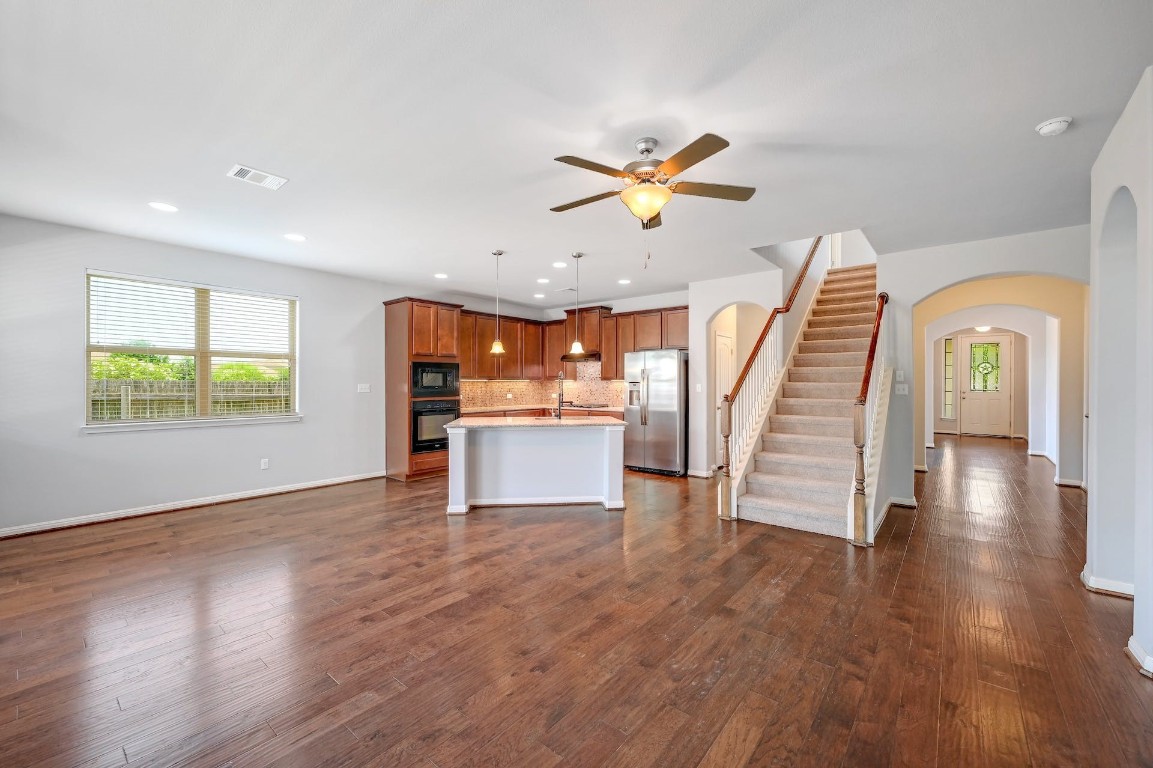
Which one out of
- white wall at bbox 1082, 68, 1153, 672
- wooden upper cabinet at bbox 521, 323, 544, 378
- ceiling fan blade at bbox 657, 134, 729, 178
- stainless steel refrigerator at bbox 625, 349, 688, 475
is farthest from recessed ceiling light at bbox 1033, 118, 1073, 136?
wooden upper cabinet at bbox 521, 323, 544, 378

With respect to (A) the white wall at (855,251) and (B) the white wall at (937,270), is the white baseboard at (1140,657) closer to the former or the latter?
(B) the white wall at (937,270)

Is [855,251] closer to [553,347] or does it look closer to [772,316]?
[772,316]

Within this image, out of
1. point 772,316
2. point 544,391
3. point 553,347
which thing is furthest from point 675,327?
point 544,391

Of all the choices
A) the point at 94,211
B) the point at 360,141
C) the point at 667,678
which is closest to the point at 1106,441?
the point at 667,678

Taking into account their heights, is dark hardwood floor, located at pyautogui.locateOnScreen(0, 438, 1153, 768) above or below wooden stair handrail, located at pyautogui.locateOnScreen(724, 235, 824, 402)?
below

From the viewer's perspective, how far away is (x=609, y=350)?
25.7ft

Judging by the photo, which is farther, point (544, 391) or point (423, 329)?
point (544, 391)

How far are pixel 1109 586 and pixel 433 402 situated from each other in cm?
649

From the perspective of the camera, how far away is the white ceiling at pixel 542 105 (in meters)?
1.88

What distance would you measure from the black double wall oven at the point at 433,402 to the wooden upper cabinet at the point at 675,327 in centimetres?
312

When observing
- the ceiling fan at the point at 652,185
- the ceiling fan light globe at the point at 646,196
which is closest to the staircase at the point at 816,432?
the ceiling fan at the point at 652,185

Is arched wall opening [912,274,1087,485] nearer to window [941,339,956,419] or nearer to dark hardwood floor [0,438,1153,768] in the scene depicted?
dark hardwood floor [0,438,1153,768]

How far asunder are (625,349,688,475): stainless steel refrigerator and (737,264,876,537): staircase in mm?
1472

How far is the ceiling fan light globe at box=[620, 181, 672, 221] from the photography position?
262 centimetres
